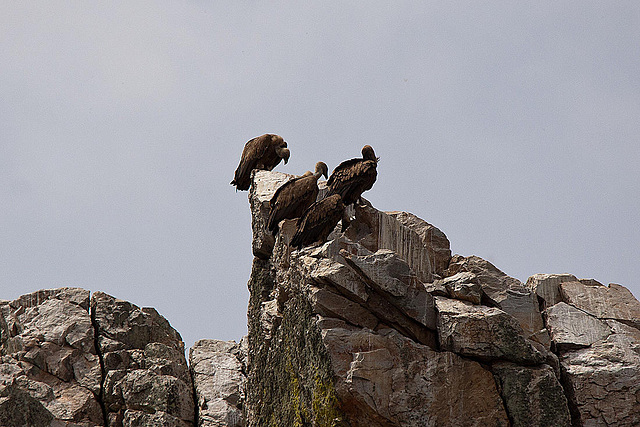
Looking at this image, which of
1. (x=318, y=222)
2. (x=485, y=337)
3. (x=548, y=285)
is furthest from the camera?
(x=548, y=285)

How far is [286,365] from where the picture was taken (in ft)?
47.9

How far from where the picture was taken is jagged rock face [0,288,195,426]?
737 inches

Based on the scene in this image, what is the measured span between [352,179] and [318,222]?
1.77 meters

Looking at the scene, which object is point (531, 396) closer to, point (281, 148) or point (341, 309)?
point (341, 309)

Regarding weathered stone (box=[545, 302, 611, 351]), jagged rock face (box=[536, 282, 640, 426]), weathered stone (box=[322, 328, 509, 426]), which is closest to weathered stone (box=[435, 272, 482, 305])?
weathered stone (box=[322, 328, 509, 426])

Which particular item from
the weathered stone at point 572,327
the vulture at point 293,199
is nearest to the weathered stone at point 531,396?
the weathered stone at point 572,327

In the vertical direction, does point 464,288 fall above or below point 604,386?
above

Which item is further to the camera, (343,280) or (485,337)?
(343,280)

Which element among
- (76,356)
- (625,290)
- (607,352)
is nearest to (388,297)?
(607,352)

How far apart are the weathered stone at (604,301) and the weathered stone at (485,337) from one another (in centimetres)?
227

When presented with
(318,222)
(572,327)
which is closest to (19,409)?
(318,222)

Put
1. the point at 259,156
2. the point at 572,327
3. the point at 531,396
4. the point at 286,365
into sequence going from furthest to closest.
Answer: the point at 259,156 < the point at 286,365 < the point at 572,327 < the point at 531,396

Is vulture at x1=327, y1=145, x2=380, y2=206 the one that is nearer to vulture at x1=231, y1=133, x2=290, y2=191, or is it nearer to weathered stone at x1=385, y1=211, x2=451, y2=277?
weathered stone at x1=385, y1=211, x2=451, y2=277

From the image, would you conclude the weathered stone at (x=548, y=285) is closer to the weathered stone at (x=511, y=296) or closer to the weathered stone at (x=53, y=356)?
the weathered stone at (x=511, y=296)
